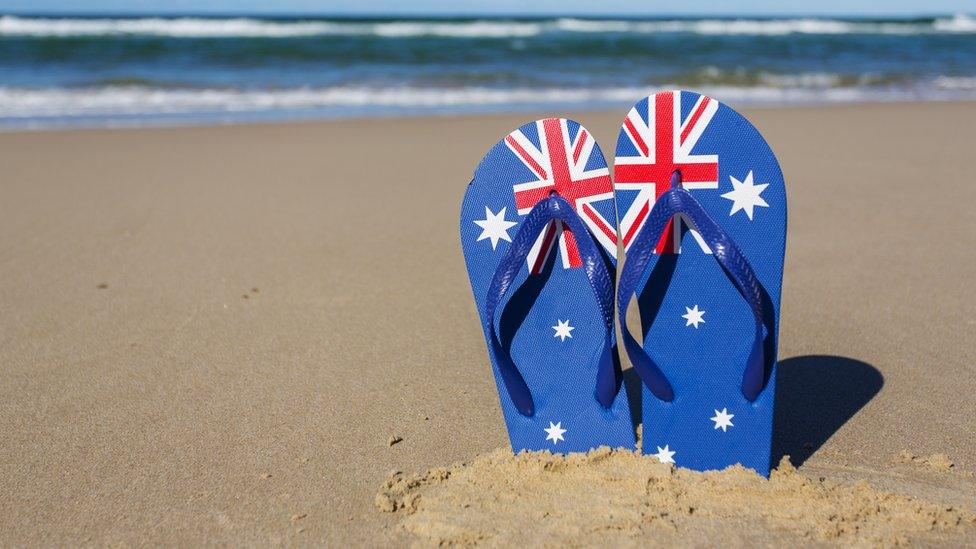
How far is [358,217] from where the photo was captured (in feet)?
12.5

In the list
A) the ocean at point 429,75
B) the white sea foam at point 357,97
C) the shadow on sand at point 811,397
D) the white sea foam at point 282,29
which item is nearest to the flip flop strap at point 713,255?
the shadow on sand at point 811,397

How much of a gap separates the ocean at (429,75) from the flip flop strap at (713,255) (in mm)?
6108

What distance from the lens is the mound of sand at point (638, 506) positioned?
4.66 ft

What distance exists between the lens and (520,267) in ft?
5.59

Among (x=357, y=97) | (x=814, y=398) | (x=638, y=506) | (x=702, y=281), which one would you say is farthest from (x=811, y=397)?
(x=357, y=97)

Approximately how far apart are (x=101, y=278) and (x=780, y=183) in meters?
2.34

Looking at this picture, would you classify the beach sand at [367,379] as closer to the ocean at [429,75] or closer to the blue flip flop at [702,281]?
the blue flip flop at [702,281]

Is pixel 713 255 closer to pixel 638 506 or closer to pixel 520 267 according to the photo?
pixel 520 267

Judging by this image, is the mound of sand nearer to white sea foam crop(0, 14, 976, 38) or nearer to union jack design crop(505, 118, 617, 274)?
union jack design crop(505, 118, 617, 274)

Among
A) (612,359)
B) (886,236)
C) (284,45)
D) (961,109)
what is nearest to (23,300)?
Answer: (612,359)

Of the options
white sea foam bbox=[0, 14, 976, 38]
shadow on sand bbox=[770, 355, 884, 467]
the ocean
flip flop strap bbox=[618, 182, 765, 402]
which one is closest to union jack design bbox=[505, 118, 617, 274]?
flip flop strap bbox=[618, 182, 765, 402]

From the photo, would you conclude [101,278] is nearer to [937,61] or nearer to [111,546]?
[111,546]

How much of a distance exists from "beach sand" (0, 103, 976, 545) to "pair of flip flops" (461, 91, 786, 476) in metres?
0.09

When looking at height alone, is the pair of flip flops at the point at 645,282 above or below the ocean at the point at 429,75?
above
